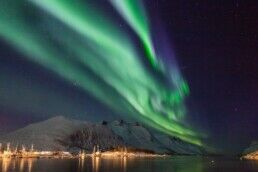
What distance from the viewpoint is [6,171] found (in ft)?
434

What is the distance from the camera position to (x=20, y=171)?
136m

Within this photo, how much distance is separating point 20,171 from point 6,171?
5.15 meters

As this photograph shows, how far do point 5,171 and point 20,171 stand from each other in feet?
17.4

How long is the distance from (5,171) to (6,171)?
384 millimetres

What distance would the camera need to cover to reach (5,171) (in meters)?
132
